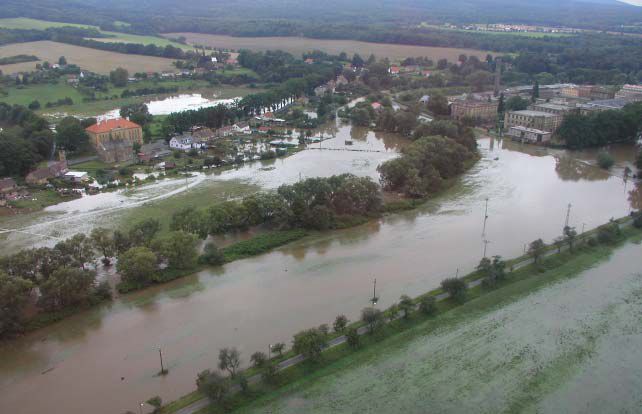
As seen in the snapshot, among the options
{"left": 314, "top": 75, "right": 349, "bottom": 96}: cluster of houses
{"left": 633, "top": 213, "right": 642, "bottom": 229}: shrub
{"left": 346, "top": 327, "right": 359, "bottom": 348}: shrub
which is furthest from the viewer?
{"left": 314, "top": 75, "right": 349, "bottom": 96}: cluster of houses

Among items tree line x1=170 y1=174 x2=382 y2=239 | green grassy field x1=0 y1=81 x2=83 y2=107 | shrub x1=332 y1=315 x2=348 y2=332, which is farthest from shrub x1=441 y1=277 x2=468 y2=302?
green grassy field x1=0 y1=81 x2=83 y2=107

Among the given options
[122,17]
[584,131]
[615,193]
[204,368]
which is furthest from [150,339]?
[122,17]

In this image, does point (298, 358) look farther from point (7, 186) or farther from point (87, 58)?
point (87, 58)

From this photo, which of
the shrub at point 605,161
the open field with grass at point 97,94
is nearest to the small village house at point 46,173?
the open field with grass at point 97,94

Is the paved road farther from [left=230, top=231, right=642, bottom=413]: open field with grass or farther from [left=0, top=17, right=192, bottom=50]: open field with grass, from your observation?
[left=0, top=17, right=192, bottom=50]: open field with grass

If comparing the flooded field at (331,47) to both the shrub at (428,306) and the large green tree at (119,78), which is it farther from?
the shrub at (428,306)

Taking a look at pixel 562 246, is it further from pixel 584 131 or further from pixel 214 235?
pixel 584 131
